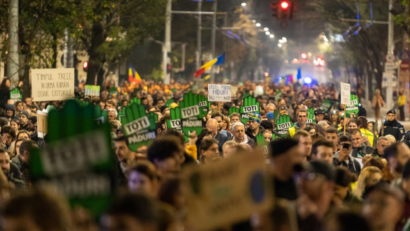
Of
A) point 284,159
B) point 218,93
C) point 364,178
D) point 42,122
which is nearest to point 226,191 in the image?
point 284,159

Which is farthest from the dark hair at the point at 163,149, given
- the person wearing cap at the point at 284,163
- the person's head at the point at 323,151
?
the person's head at the point at 323,151

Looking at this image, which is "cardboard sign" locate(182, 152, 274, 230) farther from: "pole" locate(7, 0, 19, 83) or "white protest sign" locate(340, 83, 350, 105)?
"pole" locate(7, 0, 19, 83)

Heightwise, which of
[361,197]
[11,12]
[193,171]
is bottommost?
[361,197]

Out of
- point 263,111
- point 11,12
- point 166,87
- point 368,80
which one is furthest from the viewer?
point 368,80

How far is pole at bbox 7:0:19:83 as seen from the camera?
18.1 metres

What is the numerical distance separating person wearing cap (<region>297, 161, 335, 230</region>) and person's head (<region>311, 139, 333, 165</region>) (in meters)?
2.10

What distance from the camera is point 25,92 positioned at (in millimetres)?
20266

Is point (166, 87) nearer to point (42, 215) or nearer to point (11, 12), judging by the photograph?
point (11, 12)

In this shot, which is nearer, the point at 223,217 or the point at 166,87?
the point at 223,217

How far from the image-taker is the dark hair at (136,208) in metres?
3.62

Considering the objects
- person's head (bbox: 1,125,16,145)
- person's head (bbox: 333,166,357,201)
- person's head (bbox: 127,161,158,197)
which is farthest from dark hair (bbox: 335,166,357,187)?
person's head (bbox: 1,125,16,145)

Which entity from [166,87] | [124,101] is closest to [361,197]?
[124,101]

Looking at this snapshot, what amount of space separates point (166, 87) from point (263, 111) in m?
16.7

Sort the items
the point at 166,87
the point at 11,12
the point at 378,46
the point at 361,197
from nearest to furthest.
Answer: the point at 361,197 < the point at 11,12 < the point at 166,87 < the point at 378,46
